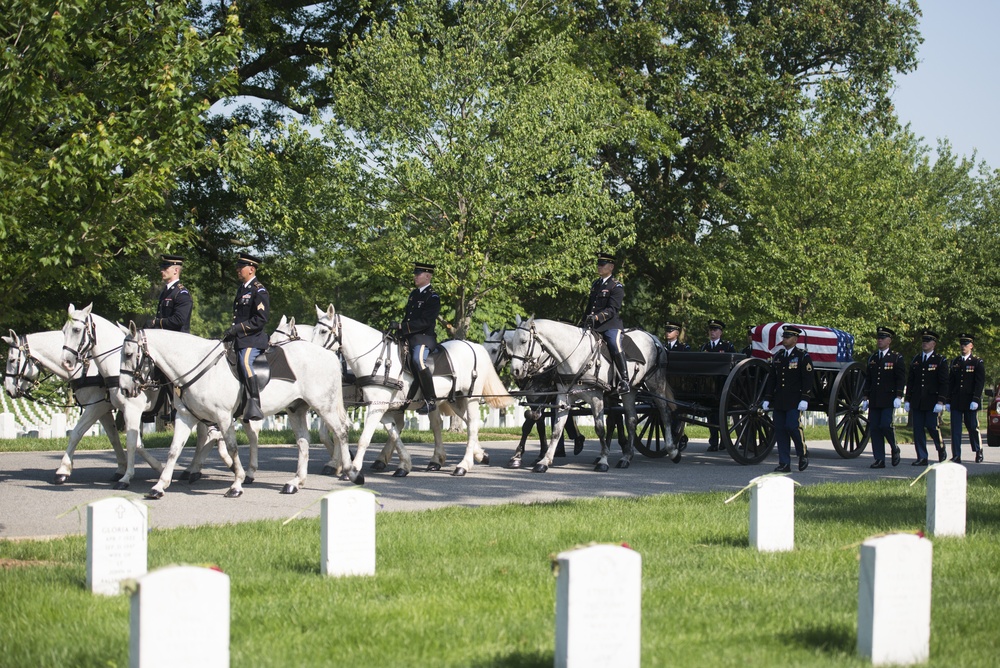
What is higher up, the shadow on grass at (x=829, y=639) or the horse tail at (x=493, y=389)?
the horse tail at (x=493, y=389)

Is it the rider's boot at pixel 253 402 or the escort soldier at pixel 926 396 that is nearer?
the rider's boot at pixel 253 402

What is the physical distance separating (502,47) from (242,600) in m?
16.9

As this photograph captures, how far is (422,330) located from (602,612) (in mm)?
9553

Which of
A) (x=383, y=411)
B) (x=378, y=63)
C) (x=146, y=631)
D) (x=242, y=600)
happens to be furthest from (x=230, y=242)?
(x=146, y=631)

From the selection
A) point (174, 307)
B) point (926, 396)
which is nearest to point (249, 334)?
point (174, 307)

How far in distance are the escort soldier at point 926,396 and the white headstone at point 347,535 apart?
12272mm

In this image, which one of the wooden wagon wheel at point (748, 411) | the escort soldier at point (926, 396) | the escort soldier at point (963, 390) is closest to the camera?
the wooden wagon wheel at point (748, 411)

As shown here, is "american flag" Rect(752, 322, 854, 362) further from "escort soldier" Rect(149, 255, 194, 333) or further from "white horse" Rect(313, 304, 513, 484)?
"escort soldier" Rect(149, 255, 194, 333)

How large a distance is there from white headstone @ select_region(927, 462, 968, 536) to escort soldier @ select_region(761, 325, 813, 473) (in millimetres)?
5465

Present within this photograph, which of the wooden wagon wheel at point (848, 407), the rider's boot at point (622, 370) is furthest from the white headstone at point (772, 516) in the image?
the wooden wagon wheel at point (848, 407)

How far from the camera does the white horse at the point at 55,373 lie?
1288 cm

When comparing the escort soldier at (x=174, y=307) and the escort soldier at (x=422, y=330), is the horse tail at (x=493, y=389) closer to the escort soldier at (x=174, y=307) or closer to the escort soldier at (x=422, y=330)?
the escort soldier at (x=422, y=330)

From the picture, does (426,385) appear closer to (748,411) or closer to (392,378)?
(392,378)

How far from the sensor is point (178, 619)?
473cm
